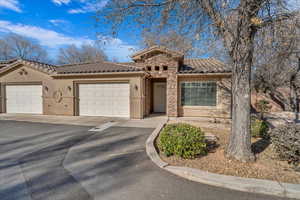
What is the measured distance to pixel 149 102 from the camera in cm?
1202

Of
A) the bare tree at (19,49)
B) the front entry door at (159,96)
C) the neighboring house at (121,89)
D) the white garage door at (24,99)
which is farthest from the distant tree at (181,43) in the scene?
the bare tree at (19,49)

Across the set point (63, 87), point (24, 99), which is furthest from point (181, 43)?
point (24, 99)

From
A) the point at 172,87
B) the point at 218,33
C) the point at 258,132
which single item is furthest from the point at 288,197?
the point at 172,87

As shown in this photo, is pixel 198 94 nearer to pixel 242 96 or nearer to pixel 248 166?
pixel 242 96

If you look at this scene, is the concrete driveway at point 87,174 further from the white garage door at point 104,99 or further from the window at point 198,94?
the window at point 198,94

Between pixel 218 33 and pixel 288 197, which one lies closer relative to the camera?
pixel 288 197

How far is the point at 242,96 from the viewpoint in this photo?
3.98 metres

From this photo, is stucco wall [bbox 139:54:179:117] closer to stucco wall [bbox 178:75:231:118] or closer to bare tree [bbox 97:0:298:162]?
stucco wall [bbox 178:75:231:118]

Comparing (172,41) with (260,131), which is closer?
(172,41)

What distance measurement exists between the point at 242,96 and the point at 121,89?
25.9 ft

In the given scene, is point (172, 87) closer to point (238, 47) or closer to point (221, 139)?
point (221, 139)

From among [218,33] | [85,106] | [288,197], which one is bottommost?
[288,197]

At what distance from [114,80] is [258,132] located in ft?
27.5

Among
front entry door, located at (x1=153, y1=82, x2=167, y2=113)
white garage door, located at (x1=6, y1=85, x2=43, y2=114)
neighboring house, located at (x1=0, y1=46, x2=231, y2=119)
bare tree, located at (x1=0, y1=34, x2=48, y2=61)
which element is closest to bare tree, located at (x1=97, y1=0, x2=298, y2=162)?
neighboring house, located at (x1=0, y1=46, x2=231, y2=119)
